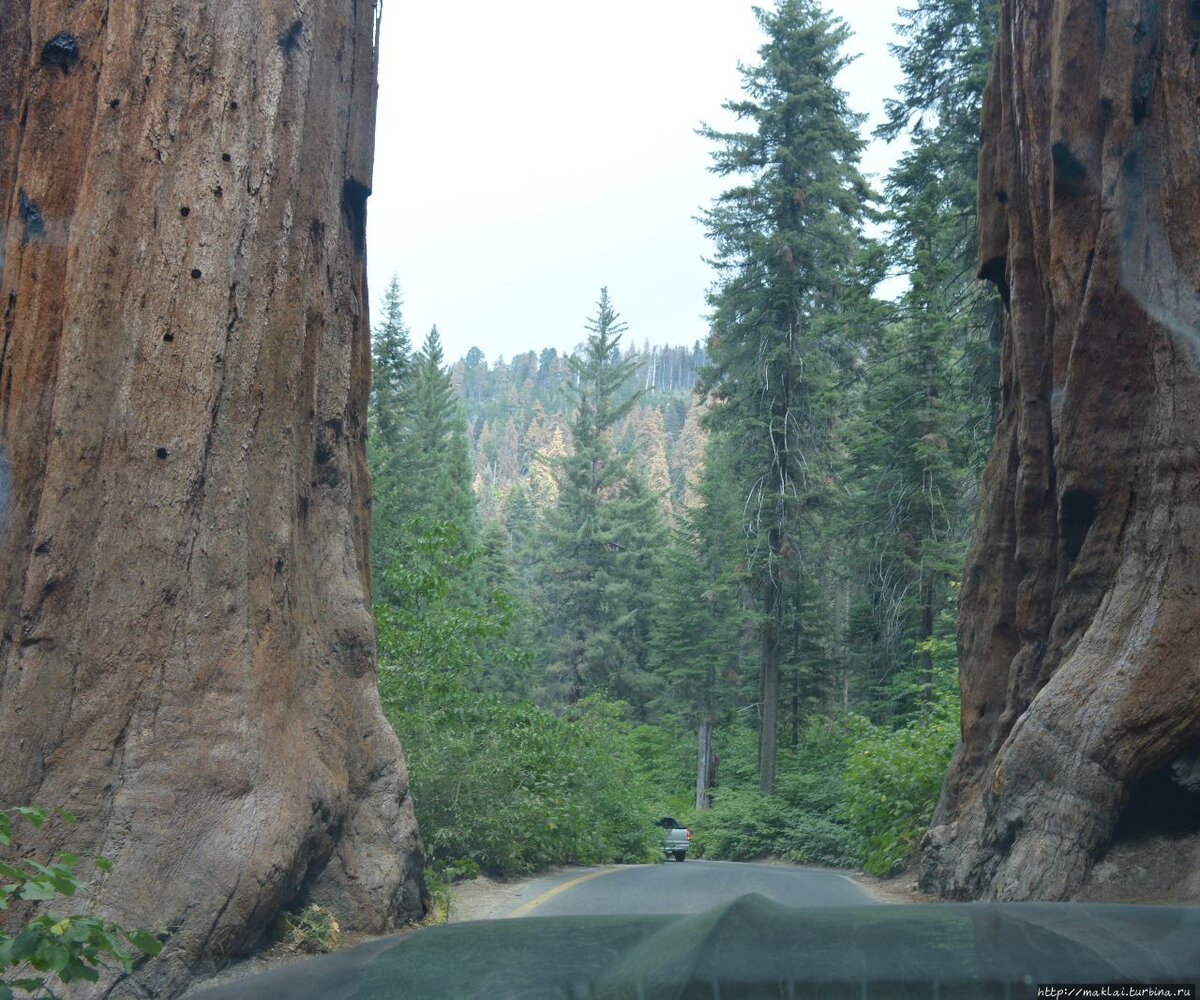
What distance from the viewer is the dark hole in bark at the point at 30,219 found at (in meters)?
8.62

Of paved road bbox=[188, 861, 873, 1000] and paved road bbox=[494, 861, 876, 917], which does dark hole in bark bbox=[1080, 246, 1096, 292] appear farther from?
paved road bbox=[188, 861, 873, 1000]

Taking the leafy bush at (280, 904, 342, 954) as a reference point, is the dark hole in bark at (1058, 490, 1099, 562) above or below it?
above

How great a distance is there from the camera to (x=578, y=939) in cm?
425

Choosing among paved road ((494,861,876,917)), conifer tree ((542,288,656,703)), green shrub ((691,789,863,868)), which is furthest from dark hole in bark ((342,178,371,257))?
conifer tree ((542,288,656,703))

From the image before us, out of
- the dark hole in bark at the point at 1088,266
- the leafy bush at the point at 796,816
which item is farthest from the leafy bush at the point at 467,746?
the dark hole in bark at the point at 1088,266

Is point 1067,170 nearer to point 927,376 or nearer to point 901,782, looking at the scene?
point 901,782

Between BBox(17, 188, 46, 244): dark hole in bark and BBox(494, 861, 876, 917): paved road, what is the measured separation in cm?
730

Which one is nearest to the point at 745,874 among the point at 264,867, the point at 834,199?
the point at 264,867

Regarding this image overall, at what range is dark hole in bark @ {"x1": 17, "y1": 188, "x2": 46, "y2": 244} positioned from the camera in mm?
8617

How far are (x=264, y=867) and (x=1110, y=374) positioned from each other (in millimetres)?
8768

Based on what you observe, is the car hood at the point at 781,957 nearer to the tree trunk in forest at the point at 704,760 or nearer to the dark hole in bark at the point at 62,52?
the dark hole in bark at the point at 62,52

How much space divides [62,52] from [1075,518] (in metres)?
10.1

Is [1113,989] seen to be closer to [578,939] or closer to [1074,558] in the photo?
[578,939]

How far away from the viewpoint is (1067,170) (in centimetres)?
1228
